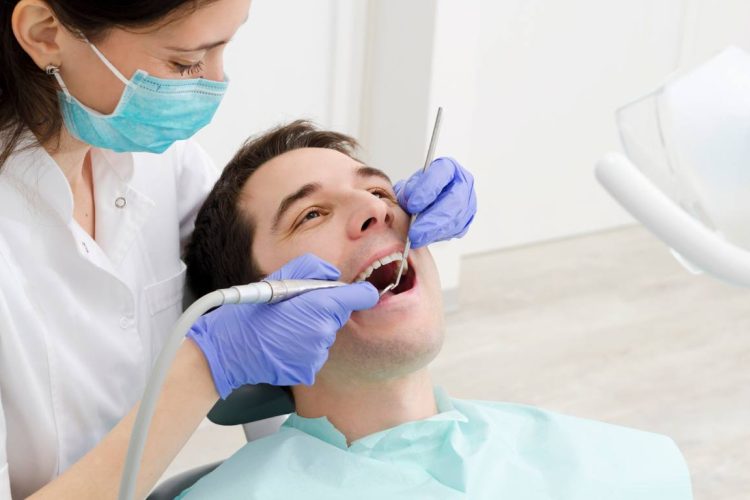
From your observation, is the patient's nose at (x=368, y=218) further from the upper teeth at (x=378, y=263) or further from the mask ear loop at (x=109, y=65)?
the mask ear loop at (x=109, y=65)

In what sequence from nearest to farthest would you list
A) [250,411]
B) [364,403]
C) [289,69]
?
[364,403], [250,411], [289,69]

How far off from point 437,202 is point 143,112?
0.48m

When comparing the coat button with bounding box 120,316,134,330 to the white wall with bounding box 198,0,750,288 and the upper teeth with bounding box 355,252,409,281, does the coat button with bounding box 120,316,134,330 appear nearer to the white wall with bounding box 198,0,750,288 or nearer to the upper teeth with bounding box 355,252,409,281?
the upper teeth with bounding box 355,252,409,281

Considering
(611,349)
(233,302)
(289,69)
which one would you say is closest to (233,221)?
(233,302)

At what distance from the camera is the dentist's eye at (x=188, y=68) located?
4.39 feet

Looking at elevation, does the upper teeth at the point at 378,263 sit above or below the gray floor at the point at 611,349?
above

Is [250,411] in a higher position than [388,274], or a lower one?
A: lower

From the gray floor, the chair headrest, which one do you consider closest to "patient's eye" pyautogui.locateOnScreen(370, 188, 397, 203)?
the chair headrest

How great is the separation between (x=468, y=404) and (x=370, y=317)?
0.95 feet

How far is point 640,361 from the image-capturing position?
10.5 ft

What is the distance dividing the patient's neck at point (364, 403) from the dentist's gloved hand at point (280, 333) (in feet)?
0.68

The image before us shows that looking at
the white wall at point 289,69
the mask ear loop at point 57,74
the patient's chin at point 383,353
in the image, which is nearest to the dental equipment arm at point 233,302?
the patient's chin at point 383,353

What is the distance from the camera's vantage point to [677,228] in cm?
72

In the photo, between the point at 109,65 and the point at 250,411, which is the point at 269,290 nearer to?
the point at 109,65
